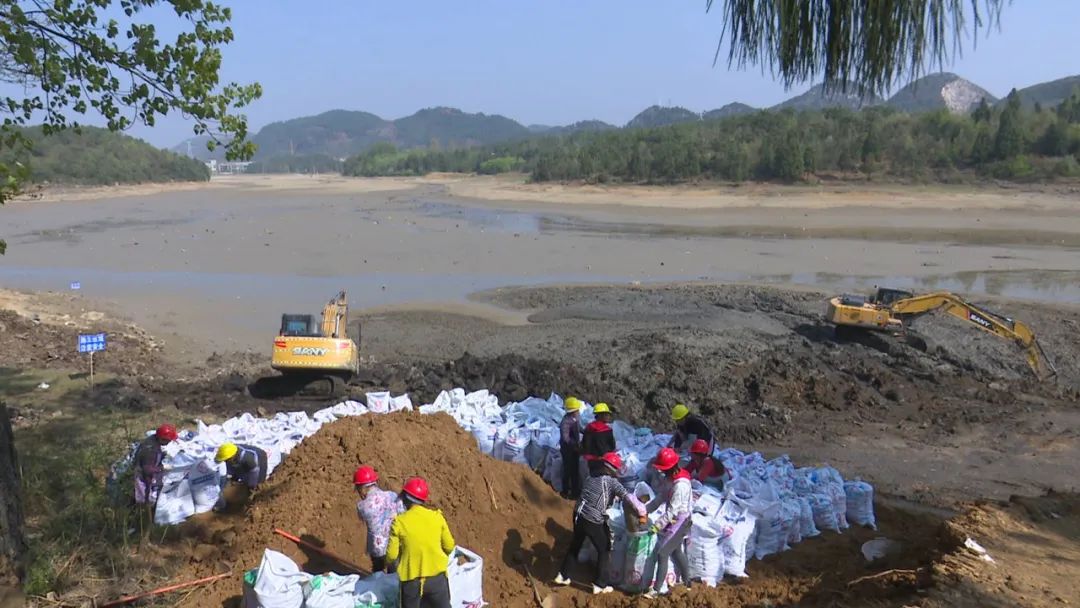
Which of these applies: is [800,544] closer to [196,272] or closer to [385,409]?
[385,409]

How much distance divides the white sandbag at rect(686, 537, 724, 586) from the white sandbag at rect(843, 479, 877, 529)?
2.02 metres

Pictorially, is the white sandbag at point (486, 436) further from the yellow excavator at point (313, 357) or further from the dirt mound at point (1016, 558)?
the dirt mound at point (1016, 558)

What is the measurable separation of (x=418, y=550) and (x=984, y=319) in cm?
1323

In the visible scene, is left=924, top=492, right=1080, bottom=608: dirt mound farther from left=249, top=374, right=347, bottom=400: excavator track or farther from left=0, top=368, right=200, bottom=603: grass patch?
left=249, top=374, right=347, bottom=400: excavator track

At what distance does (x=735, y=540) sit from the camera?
264 inches

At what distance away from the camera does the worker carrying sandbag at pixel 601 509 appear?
620 cm

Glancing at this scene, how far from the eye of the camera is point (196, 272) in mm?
26219

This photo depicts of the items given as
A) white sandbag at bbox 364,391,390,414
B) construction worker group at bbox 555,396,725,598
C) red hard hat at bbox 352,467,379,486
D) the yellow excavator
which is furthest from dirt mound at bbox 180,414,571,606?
the yellow excavator

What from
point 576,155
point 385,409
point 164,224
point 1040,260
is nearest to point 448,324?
point 385,409

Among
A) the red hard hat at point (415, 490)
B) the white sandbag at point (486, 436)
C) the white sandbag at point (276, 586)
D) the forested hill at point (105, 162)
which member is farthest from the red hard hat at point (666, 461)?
the forested hill at point (105, 162)

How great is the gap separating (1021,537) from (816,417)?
5858 mm

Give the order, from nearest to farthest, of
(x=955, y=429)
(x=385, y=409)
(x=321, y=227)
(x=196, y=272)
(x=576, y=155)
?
(x=385, y=409)
(x=955, y=429)
(x=196, y=272)
(x=321, y=227)
(x=576, y=155)

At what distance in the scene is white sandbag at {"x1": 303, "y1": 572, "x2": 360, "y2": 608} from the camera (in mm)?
5328

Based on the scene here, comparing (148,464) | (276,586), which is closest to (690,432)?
(276,586)
